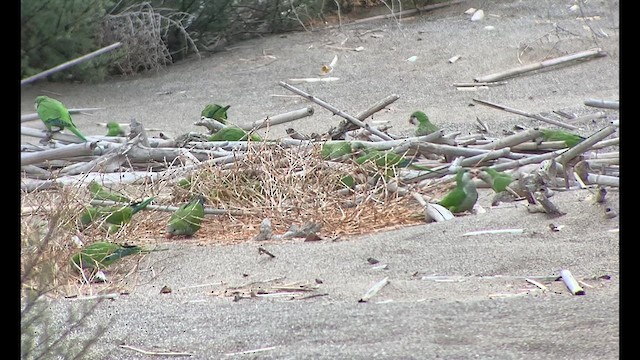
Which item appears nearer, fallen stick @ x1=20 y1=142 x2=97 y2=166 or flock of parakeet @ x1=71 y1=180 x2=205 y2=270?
flock of parakeet @ x1=71 y1=180 x2=205 y2=270

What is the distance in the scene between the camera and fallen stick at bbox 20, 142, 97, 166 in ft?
18.8

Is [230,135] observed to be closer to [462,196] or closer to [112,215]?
[112,215]

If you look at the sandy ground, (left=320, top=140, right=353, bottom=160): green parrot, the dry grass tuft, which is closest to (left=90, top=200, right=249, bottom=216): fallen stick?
the dry grass tuft

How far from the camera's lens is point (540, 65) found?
9.04 meters

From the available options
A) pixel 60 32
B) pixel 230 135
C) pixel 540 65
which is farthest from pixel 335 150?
pixel 60 32

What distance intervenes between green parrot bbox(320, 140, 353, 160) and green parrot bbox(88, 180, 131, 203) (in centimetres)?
115

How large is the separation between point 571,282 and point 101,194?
Answer: 281cm

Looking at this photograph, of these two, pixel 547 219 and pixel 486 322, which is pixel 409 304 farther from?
pixel 547 219

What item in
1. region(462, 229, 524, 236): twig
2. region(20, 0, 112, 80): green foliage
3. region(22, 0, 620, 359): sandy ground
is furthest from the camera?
region(20, 0, 112, 80): green foliage

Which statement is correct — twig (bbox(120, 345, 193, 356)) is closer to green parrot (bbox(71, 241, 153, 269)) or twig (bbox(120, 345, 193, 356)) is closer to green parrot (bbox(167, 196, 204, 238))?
green parrot (bbox(71, 241, 153, 269))

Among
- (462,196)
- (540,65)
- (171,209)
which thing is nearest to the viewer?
(462,196)

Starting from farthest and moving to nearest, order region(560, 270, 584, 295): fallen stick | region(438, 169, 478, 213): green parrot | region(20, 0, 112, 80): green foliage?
region(20, 0, 112, 80): green foliage → region(438, 169, 478, 213): green parrot → region(560, 270, 584, 295): fallen stick

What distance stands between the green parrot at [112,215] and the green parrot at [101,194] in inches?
5.3
